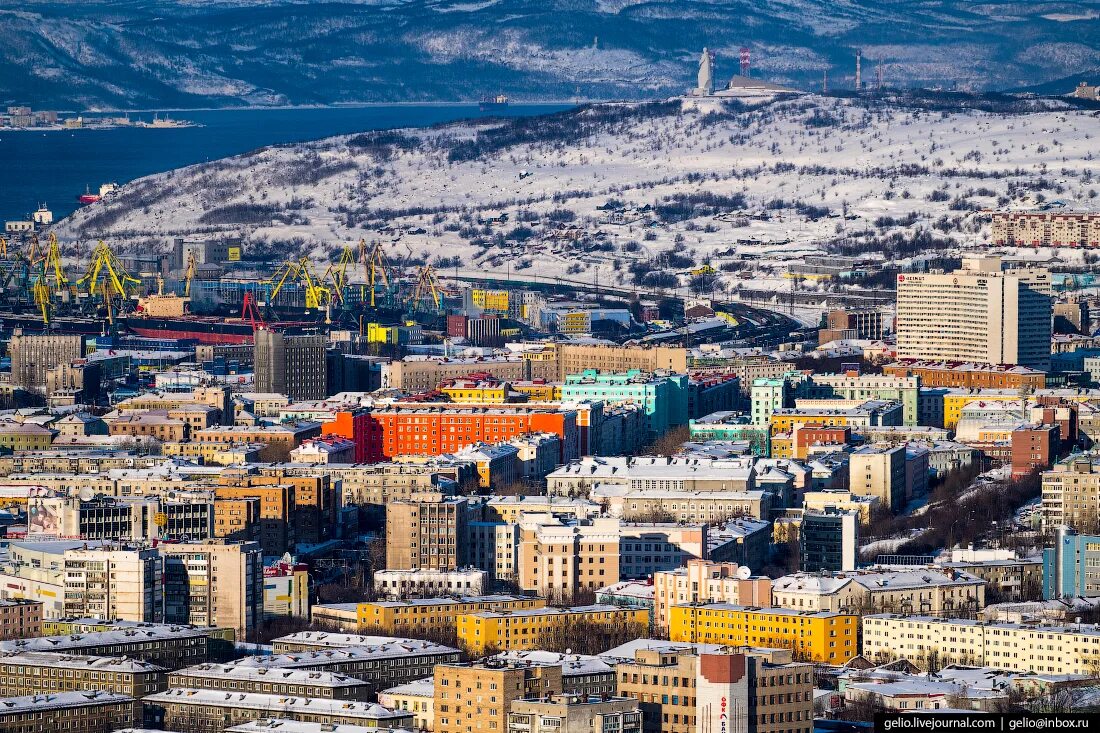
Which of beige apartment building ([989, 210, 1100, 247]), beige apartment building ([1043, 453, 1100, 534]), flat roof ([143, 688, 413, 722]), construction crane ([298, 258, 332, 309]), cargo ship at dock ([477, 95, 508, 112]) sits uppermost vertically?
cargo ship at dock ([477, 95, 508, 112])

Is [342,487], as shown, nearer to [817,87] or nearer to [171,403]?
[171,403]

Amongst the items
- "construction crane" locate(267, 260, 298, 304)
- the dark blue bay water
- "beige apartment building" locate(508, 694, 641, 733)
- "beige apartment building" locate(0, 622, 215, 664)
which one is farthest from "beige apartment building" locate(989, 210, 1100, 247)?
"beige apartment building" locate(508, 694, 641, 733)

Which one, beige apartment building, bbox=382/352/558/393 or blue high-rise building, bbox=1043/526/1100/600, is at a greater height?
beige apartment building, bbox=382/352/558/393

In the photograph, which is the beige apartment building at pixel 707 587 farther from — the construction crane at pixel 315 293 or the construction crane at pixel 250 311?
the construction crane at pixel 315 293

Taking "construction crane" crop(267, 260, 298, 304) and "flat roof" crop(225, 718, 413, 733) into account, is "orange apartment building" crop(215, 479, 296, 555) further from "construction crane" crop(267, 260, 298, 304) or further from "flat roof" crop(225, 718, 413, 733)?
"construction crane" crop(267, 260, 298, 304)

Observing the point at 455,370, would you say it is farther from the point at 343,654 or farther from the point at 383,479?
the point at 343,654

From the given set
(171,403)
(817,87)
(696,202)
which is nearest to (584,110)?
(696,202)
